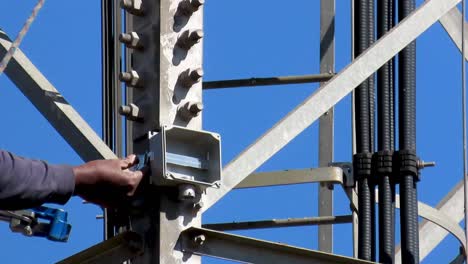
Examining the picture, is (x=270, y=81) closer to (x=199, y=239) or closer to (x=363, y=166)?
(x=363, y=166)

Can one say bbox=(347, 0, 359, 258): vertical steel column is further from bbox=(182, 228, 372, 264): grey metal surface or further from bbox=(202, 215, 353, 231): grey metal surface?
bbox=(182, 228, 372, 264): grey metal surface

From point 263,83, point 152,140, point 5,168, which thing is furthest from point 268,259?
point 263,83

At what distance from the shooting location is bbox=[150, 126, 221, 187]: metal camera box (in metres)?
9.23

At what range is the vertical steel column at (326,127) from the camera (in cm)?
1362

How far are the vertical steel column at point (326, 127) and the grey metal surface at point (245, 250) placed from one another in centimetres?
423

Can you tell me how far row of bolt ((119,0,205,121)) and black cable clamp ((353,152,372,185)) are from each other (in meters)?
1.73

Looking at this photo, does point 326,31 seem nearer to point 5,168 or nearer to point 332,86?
point 332,86

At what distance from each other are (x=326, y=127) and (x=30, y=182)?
20.5 ft

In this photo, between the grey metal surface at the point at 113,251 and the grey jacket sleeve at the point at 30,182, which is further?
the grey metal surface at the point at 113,251

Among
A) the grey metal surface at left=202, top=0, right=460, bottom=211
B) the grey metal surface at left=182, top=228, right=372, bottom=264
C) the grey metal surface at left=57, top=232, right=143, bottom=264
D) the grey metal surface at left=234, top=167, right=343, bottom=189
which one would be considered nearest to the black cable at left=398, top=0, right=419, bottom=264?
the grey metal surface at left=202, top=0, right=460, bottom=211

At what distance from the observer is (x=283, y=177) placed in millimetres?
11750

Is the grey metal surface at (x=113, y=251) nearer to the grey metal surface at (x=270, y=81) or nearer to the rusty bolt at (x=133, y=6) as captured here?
the rusty bolt at (x=133, y=6)

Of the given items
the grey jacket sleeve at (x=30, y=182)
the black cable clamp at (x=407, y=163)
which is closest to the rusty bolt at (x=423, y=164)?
the black cable clamp at (x=407, y=163)

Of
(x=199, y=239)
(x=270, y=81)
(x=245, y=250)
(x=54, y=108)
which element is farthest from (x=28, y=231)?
(x=270, y=81)
